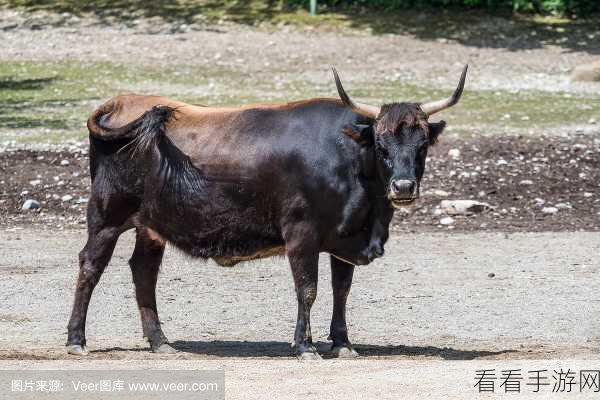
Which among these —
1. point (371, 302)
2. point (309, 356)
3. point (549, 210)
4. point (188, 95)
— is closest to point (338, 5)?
point (188, 95)

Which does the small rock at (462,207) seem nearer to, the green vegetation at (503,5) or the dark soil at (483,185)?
the dark soil at (483,185)

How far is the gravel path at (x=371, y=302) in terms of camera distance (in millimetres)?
10484

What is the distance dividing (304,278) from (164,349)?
1242 millimetres

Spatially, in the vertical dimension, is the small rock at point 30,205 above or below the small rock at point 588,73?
above

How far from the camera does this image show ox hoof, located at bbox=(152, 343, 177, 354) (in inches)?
403

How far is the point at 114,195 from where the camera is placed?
34.1 ft

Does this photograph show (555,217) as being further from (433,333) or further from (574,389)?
(574,389)

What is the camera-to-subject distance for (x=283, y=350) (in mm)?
10320

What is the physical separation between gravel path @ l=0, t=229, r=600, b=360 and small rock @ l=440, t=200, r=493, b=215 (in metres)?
0.83

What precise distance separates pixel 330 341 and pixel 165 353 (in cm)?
125

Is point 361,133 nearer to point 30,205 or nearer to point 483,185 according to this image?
point 483,185

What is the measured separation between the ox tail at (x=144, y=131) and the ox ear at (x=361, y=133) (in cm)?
146

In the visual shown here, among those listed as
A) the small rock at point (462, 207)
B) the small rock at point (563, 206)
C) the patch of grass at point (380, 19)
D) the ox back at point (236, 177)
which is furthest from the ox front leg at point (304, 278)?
the patch of grass at point (380, 19)

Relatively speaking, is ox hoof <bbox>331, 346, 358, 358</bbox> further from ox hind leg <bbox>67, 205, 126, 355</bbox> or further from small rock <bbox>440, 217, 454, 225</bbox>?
small rock <bbox>440, 217, 454, 225</bbox>
